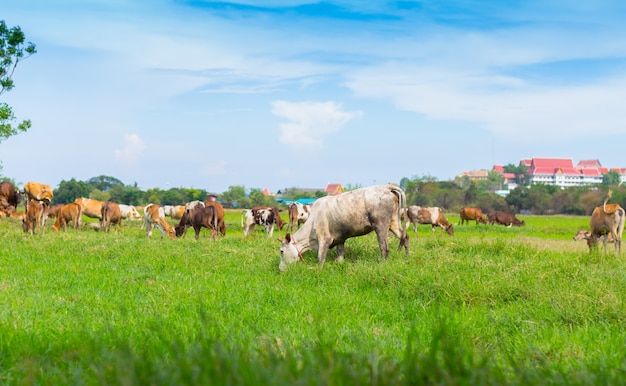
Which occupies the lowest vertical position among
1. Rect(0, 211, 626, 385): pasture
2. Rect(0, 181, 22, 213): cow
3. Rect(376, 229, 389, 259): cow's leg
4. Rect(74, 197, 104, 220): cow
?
Rect(0, 211, 626, 385): pasture

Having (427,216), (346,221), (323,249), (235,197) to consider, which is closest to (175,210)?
(427,216)

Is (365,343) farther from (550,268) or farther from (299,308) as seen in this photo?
(550,268)

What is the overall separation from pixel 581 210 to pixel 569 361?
76.3 metres

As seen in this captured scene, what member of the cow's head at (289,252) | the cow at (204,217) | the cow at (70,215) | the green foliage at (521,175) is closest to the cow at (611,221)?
the cow's head at (289,252)

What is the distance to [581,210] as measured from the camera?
7481cm

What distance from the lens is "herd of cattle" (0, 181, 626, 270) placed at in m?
11.4

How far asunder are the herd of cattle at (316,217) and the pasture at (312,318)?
511mm

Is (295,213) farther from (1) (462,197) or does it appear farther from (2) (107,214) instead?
(1) (462,197)

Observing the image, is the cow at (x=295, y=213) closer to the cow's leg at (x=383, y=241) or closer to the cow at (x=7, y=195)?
the cow at (x=7, y=195)

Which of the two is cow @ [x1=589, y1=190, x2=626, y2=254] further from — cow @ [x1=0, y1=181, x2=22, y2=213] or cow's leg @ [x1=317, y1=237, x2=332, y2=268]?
cow @ [x1=0, y1=181, x2=22, y2=213]

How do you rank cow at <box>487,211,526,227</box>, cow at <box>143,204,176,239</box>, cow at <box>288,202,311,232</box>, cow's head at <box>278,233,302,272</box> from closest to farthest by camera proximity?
cow's head at <box>278,233,302,272</box> → cow at <box>143,204,176,239</box> → cow at <box>288,202,311,232</box> → cow at <box>487,211,526,227</box>

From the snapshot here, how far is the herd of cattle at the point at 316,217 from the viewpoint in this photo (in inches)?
450

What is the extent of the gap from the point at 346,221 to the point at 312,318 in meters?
4.71

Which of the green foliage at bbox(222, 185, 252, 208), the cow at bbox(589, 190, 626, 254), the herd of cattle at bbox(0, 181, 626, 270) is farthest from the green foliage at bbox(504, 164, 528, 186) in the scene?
the cow at bbox(589, 190, 626, 254)
